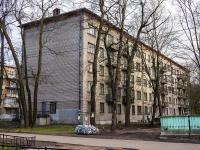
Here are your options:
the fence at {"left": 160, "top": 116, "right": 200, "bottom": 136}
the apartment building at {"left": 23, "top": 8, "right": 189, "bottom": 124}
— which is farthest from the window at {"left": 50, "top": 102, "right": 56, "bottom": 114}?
the fence at {"left": 160, "top": 116, "right": 200, "bottom": 136}

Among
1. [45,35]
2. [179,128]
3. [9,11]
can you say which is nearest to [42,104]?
[45,35]

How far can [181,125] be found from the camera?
18.8 m

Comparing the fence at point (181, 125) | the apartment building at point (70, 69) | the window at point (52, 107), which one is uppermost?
the apartment building at point (70, 69)

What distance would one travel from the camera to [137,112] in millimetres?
56312

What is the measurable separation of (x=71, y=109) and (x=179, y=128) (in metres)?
22.5

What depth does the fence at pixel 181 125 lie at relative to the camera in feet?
60.3

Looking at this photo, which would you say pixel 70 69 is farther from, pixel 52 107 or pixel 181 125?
pixel 181 125

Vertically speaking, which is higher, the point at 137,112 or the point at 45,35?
the point at 45,35

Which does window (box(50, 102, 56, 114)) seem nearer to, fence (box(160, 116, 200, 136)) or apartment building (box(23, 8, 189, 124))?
apartment building (box(23, 8, 189, 124))

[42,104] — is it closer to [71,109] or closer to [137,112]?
[71,109]

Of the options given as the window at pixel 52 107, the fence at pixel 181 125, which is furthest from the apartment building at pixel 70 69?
the fence at pixel 181 125

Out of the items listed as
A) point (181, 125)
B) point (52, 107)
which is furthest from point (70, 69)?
point (181, 125)

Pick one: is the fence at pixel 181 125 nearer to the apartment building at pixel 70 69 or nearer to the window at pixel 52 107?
the apartment building at pixel 70 69

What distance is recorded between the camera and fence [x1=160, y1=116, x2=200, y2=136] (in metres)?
18.4
